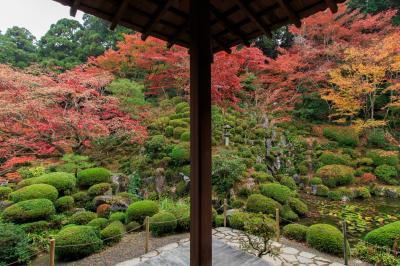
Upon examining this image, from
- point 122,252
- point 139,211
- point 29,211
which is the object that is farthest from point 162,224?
point 29,211

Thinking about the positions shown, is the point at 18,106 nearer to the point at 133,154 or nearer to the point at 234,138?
the point at 133,154

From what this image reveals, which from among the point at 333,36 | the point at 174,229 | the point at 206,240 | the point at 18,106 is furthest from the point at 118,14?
the point at 333,36

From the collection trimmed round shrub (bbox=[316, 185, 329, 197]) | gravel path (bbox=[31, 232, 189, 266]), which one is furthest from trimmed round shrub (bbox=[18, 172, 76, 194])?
trimmed round shrub (bbox=[316, 185, 329, 197])

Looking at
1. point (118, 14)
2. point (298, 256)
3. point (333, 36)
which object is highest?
point (333, 36)

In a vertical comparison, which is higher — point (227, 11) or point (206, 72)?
point (227, 11)

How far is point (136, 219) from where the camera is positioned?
598cm

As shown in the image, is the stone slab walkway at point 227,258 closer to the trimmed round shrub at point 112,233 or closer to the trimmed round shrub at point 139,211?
the trimmed round shrub at point 112,233

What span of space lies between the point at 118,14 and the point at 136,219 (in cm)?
510

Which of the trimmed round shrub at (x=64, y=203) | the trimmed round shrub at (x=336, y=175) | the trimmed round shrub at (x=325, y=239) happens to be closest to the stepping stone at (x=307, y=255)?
the trimmed round shrub at (x=325, y=239)

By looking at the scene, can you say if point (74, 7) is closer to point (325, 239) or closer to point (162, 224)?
point (162, 224)

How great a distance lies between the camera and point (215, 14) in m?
2.62

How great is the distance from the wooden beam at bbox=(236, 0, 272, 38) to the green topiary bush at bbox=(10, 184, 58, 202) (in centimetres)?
642

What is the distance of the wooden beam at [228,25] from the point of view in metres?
2.59

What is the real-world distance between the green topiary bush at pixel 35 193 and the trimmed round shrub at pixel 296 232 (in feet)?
20.1
